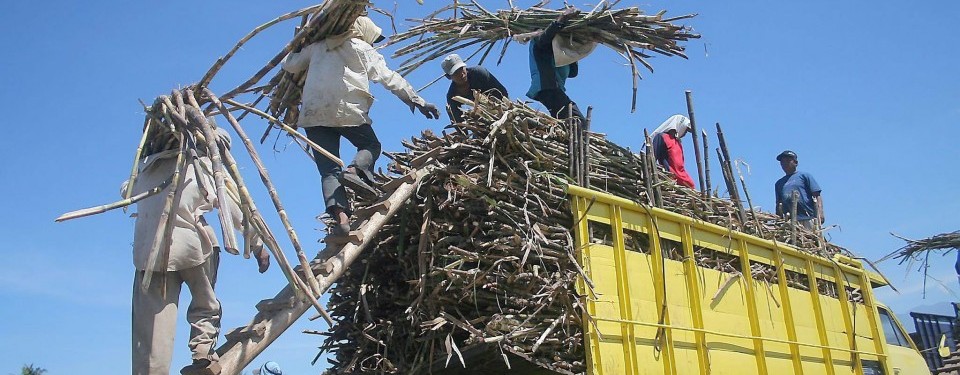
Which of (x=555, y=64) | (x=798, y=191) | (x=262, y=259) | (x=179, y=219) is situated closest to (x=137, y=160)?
(x=179, y=219)

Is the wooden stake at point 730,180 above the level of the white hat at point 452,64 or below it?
below

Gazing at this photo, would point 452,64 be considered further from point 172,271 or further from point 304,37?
point 172,271

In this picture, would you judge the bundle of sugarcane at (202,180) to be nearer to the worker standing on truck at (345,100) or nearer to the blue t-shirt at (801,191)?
the worker standing on truck at (345,100)

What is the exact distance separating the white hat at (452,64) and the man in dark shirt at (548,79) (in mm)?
591

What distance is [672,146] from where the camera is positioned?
21.7ft

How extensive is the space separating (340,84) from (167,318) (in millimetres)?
1904

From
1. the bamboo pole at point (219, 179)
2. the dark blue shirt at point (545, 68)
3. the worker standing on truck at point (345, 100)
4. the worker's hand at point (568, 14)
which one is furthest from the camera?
the dark blue shirt at point (545, 68)

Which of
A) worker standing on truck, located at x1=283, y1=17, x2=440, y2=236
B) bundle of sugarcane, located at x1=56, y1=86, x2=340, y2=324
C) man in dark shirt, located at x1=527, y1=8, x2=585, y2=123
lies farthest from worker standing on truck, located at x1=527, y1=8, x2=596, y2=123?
bundle of sugarcane, located at x1=56, y1=86, x2=340, y2=324

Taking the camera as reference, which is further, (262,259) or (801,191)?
(801,191)

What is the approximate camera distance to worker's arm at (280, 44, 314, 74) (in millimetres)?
5323

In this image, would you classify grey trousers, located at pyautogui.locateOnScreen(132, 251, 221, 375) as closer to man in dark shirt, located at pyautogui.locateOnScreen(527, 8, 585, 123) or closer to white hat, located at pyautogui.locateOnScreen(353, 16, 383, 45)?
white hat, located at pyautogui.locateOnScreen(353, 16, 383, 45)

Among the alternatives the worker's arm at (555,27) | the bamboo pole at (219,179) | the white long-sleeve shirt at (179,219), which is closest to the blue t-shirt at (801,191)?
the worker's arm at (555,27)

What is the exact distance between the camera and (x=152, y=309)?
392 centimetres

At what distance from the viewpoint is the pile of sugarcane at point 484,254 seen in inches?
165
